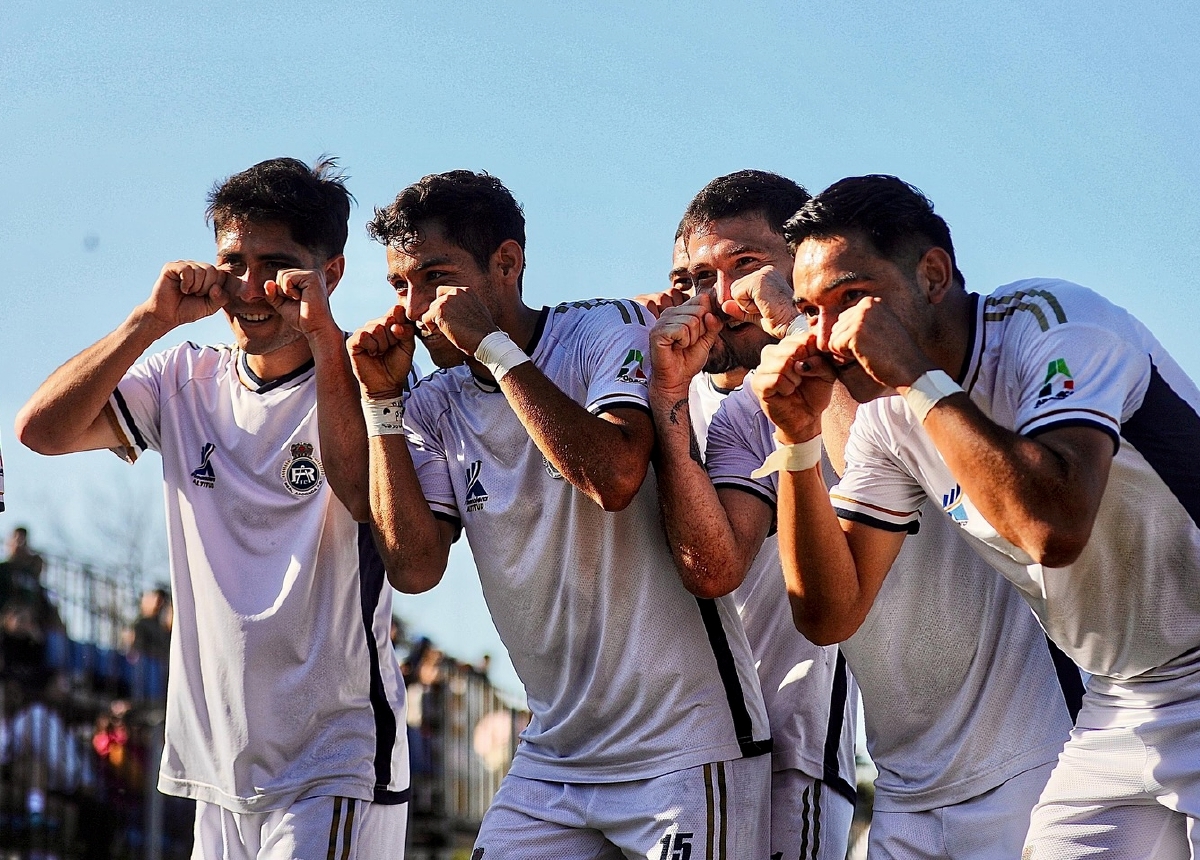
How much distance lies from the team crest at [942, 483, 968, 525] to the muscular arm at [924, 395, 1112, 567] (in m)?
0.48

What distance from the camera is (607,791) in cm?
509

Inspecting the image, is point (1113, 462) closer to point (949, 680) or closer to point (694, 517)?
point (949, 680)

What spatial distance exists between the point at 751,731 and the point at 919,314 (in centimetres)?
151

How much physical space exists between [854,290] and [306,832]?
113 inches

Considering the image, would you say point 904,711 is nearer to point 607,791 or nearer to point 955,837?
point 955,837

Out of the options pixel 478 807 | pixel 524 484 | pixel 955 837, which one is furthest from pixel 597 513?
pixel 478 807

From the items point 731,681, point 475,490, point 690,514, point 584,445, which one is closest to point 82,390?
point 475,490

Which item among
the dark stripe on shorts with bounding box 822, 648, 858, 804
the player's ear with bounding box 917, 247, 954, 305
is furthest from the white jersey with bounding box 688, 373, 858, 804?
the player's ear with bounding box 917, 247, 954, 305

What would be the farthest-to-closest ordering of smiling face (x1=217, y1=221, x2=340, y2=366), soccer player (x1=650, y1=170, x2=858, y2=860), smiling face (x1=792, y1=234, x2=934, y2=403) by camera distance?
smiling face (x1=217, y1=221, x2=340, y2=366) → soccer player (x1=650, y1=170, x2=858, y2=860) → smiling face (x1=792, y1=234, x2=934, y2=403)

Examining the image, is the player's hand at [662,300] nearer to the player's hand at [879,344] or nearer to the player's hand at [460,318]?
the player's hand at [460,318]

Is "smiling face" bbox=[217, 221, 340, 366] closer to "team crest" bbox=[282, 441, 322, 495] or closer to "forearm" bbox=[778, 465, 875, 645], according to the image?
"team crest" bbox=[282, 441, 322, 495]

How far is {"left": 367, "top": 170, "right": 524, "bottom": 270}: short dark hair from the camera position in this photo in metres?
5.74

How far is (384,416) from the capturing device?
224 inches

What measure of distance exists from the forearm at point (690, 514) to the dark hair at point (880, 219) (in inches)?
29.6
